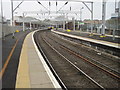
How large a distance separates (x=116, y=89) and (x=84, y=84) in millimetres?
1491

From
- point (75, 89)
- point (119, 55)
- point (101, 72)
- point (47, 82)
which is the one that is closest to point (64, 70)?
point (101, 72)

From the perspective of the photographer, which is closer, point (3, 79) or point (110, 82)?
point (3, 79)

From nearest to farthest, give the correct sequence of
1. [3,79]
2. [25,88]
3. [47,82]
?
[25,88], [47,82], [3,79]

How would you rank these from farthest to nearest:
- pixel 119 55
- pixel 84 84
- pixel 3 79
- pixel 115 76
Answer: pixel 119 55 → pixel 115 76 → pixel 84 84 → pixel 3 79

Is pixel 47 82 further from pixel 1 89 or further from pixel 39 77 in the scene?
pixel 1 89

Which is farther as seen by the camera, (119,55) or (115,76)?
(119,55)

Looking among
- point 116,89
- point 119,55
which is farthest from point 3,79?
point 119,55

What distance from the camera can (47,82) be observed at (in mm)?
6266

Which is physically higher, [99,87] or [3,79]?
[3,79]

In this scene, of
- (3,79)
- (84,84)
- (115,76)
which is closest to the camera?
(3,79)

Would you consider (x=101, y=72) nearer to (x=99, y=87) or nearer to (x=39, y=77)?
(x=99, y=87)

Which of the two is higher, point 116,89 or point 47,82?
point 47,82

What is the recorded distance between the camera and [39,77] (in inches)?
272

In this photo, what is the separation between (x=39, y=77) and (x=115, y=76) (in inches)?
169
